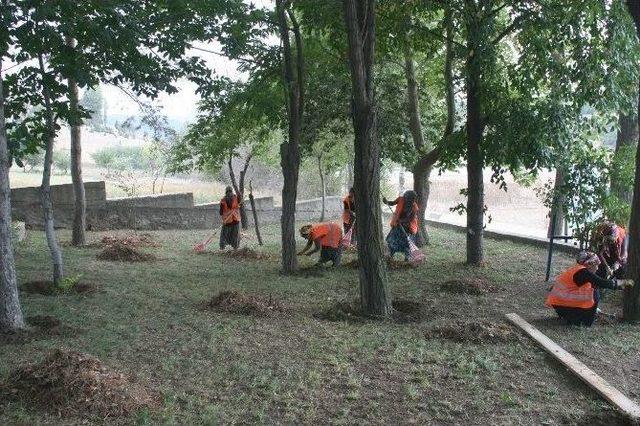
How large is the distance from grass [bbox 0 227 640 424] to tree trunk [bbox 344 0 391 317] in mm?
526

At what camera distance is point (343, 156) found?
20094mm

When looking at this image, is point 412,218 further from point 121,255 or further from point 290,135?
point 121,255

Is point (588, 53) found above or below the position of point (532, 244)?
above

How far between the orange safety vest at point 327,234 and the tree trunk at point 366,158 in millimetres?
3691

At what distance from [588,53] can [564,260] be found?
4.57 metres

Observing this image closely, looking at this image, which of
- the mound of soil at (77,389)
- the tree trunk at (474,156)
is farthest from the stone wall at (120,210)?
the mound of soil at (77,389)

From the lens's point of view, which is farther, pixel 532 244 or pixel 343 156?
pixel 343 156

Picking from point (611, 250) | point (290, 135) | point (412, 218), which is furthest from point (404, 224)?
point (611, 250)

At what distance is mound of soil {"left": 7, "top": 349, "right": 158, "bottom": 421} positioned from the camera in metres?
4.08

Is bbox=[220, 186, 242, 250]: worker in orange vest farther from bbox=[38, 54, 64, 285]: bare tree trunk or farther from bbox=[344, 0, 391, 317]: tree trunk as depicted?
bbox=[344, 0, 391, 317]: tree trunk

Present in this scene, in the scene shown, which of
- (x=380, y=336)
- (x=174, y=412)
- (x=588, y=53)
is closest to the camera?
(x=174, y=412)

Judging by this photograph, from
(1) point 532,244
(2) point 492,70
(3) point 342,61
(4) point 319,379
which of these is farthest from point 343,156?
(4) point 319,379

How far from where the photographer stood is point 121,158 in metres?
29.4

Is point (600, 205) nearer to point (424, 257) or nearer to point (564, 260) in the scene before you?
point (564, 260)
